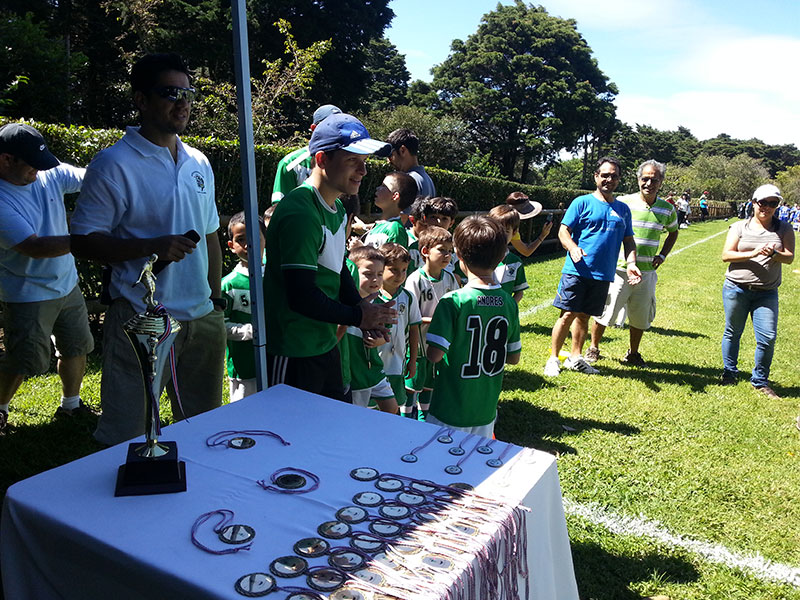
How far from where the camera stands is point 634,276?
6277 millimetres

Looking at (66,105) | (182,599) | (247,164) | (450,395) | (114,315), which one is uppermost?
(66,105)

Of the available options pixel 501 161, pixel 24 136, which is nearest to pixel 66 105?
pixel 24 136

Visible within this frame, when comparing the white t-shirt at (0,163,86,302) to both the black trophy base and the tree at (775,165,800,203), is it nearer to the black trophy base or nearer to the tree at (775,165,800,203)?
the black trophy base

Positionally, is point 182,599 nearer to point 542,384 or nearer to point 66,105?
point 542,384

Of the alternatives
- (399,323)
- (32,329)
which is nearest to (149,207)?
(399,323)

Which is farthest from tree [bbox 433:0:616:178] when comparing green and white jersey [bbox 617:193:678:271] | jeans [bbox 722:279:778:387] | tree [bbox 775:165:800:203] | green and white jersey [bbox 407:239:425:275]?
green and white jersey [bbox 407:239:425:275]

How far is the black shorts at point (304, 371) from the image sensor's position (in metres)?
2.86

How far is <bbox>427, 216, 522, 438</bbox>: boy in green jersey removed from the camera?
3.25m

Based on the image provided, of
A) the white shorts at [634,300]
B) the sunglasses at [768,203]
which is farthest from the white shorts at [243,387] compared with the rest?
the sunglasses at [768,203]

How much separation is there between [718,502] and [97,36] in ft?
74.9

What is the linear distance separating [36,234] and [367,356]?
2153 mm

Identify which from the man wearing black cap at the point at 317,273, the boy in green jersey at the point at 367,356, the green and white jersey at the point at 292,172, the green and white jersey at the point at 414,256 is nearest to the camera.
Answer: the man wearing black cap at the point at 317,273

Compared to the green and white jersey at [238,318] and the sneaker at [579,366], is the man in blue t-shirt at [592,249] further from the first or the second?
the green and white jersey at [238,318]

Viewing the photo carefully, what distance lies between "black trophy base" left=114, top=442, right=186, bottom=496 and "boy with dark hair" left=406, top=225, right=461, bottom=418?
98.1 inches
